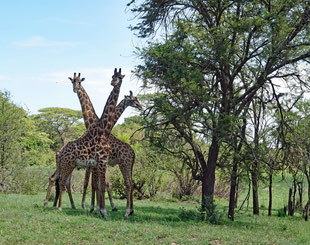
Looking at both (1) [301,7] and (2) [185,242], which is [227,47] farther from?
(2) [185,242]

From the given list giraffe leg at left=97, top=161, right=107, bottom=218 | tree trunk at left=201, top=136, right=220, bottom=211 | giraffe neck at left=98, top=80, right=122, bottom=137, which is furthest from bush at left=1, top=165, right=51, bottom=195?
tree trunk at left=201, top=136, right=220, bottom=211

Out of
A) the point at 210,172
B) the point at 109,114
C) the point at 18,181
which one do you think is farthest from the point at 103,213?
the point at 18,181

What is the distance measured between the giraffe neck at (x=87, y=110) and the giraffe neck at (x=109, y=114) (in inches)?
12.5

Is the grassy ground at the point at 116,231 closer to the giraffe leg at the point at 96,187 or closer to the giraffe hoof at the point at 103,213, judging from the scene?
the giraffe hoof at the point at 103,213

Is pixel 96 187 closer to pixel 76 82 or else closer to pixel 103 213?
pixel 103 213

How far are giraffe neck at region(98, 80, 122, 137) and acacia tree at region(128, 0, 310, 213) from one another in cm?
89

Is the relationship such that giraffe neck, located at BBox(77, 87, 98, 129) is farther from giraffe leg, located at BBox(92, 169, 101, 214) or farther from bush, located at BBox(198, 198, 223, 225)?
bush, located at BBox(198, 198, 223, 225)

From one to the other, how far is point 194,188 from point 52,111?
36.8 meters

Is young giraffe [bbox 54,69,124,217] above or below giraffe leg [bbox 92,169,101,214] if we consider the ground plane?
above

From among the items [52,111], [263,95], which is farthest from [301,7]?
[52,111]

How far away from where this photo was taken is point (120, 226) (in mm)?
9898

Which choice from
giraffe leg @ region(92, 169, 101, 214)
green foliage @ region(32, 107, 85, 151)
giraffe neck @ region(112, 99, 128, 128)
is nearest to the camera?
giraffe leg @ region(92, 169, 101, 214)

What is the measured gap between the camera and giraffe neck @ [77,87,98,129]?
1208cm

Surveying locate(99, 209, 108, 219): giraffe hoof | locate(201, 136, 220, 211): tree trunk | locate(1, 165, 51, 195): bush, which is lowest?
locate(99, 209, 108, 219): giraffe hoof
